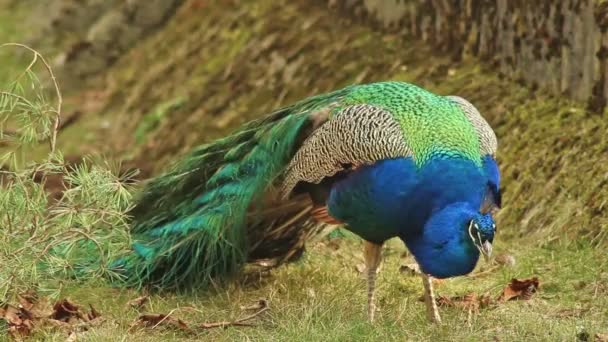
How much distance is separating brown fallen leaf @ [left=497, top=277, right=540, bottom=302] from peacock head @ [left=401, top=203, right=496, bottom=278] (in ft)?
2.98

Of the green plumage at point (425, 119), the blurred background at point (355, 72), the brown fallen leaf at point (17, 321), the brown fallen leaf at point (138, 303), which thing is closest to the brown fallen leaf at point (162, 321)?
the brown fallen leaf at point (138, 303)

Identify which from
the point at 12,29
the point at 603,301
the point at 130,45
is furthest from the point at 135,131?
the point at 603,301

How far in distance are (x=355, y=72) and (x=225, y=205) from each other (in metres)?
3.23

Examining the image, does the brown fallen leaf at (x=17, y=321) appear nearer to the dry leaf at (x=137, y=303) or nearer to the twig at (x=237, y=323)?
the dry leaf at (x=137, y=303)

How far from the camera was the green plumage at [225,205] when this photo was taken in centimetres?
586

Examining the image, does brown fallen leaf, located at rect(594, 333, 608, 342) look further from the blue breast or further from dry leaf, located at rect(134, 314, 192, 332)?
dry leaf, located at rect(134, 314, 192, 332)

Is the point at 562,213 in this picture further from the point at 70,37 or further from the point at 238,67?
the point at 70,37

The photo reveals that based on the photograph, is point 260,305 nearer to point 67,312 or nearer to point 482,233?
point 67,312

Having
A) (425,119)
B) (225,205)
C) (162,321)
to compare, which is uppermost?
(425,119)

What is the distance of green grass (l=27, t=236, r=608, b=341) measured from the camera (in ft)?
16.8

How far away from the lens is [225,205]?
5980 mm

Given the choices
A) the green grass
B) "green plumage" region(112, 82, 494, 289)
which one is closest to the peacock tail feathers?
"green plumage" region(112, 82, 494, 289)

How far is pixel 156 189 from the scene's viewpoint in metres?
6.40

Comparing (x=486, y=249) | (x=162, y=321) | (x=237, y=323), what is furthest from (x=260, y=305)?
(x=486, y=249)
